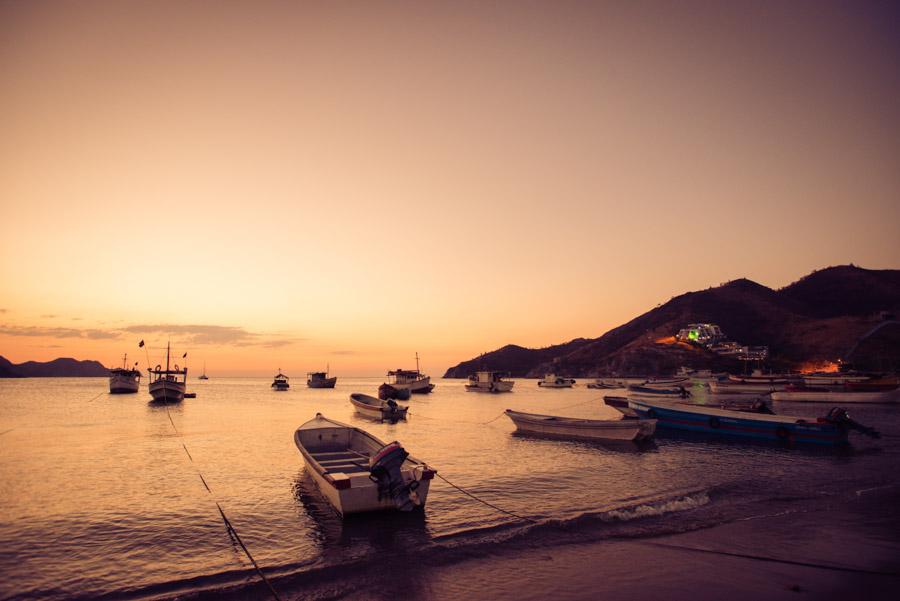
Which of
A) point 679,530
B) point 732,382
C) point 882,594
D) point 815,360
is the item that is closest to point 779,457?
point 679,530

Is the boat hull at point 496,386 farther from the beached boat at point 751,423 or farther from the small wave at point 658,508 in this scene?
the small wave at point 658,508

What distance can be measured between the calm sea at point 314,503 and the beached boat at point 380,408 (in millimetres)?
14408

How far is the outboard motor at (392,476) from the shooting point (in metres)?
12.9

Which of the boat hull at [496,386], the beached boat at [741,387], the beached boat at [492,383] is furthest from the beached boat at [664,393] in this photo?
the beached boat at [492,383]

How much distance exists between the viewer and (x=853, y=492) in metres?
17.0

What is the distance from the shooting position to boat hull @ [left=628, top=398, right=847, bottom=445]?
92.1 ft

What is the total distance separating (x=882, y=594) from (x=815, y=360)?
190 m

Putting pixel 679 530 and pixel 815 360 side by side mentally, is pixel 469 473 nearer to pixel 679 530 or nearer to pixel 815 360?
pixel 679 530

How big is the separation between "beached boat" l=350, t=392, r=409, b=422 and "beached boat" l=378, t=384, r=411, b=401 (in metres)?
12.0

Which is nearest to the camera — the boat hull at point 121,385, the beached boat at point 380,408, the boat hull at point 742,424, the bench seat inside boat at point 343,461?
the bench seat inside boat at point 343,461

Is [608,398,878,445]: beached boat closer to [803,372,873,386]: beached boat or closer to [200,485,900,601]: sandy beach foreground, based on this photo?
[200,485,900,601]: sandy beach foreground

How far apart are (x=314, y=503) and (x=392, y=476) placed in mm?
4796

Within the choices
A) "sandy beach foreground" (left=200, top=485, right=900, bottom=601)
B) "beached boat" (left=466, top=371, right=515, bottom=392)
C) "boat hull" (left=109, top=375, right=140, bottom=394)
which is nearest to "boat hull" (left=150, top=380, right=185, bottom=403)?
"boat hull" (left=109, top=375, right=140, bottom=394)

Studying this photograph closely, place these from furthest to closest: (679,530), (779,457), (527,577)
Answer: (779,457) < (679,530) < (527,577)
